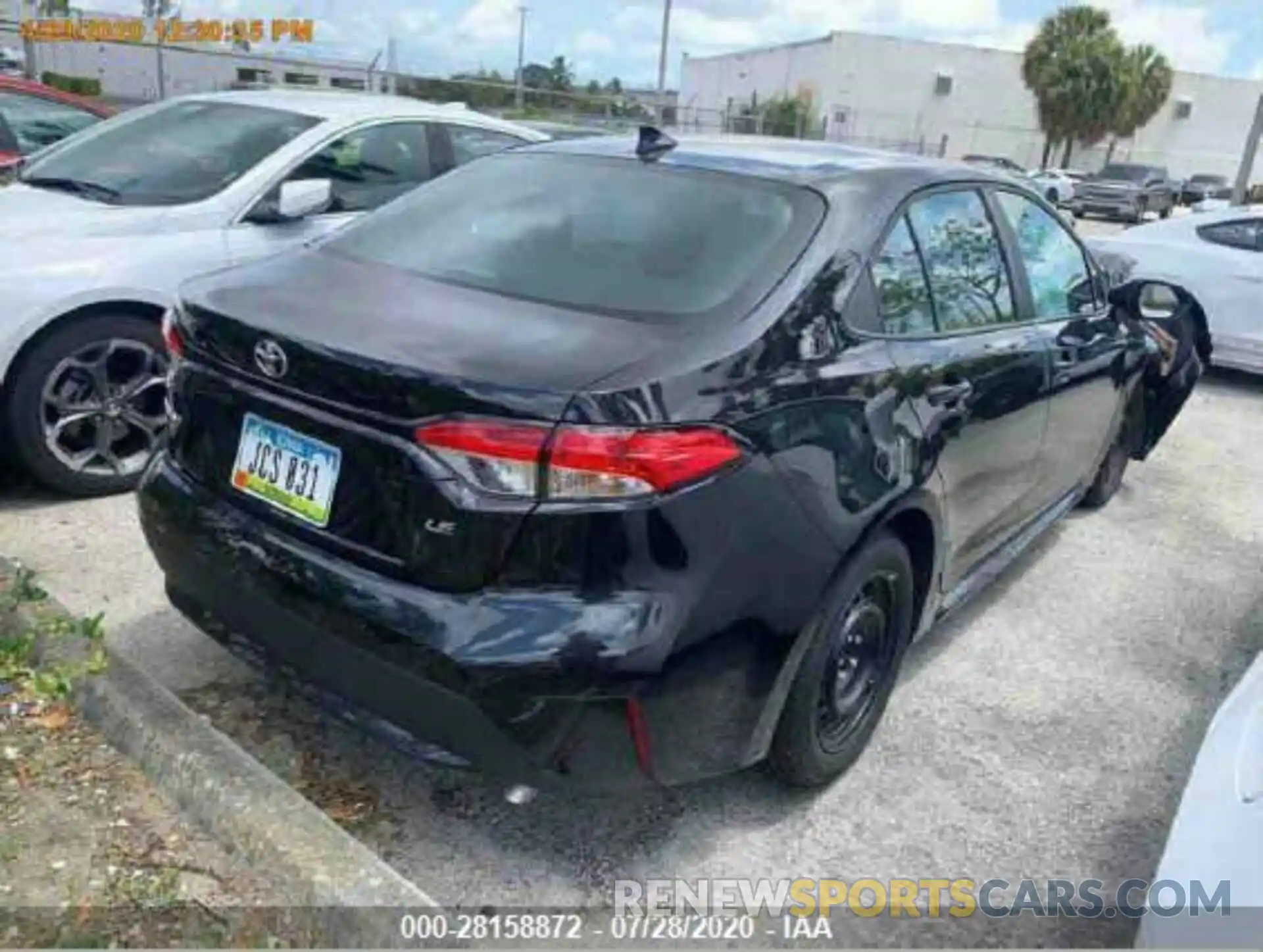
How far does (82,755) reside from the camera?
2.52 metres

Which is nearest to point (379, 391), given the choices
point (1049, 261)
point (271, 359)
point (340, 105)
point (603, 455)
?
point (271, 359)

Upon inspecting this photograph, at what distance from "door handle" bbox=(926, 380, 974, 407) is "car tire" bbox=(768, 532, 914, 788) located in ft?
1.25

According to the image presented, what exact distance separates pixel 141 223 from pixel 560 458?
2.92 meters

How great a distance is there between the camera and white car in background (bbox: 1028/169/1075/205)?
1008 inches

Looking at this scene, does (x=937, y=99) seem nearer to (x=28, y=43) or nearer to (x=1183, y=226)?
(x=28, y=43)

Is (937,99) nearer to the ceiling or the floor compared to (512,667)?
nearer to the ceiling

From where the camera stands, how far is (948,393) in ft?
9.13

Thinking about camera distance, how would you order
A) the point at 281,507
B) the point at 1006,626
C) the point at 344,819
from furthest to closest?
the point at 1006,626 → the point at 344,819 → the point at 281,507

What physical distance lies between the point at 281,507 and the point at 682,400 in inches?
36.2

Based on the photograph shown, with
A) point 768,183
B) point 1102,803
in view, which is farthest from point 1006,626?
point 768,183

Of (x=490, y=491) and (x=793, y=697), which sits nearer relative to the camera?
(x=490, y=491)

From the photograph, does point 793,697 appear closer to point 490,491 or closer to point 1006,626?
point 490,491

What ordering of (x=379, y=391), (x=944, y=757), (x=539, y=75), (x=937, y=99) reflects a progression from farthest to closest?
1. (x=539, y=75)
2. (x=937, y=99)
3. (x=944, y=757)
4. (x=379, y=391)

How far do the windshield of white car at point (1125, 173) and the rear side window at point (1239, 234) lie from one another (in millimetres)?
25741
